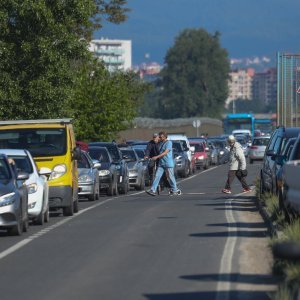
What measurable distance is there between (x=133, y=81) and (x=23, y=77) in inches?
1275

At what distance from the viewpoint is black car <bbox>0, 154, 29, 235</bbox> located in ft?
61.8

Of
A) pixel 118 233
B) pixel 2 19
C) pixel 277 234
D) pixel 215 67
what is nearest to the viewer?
pixel 277 234

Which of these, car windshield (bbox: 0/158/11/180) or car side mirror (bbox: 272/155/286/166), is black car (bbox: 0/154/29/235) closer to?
car windshield (bbox: 0/158/11/180)

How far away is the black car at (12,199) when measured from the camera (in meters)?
18.8

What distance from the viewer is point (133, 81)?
66562 millimetres

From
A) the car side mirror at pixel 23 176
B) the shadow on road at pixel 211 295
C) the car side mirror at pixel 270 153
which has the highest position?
the car side mirror at pixel 23 176

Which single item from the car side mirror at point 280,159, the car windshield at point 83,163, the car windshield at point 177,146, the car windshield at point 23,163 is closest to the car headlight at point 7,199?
the car windshield at point 23,163

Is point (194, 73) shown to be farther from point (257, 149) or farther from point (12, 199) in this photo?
point (12, 199)

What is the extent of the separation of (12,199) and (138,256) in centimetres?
399

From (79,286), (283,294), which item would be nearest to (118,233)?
(79,286)

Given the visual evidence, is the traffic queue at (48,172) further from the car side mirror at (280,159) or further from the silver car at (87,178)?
the car side mirror at (280,159)

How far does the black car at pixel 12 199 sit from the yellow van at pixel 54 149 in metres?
3.50

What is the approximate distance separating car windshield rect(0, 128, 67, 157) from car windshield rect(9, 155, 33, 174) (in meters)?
2.33

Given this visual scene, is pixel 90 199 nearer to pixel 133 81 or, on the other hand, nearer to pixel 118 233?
pixel 118 233
